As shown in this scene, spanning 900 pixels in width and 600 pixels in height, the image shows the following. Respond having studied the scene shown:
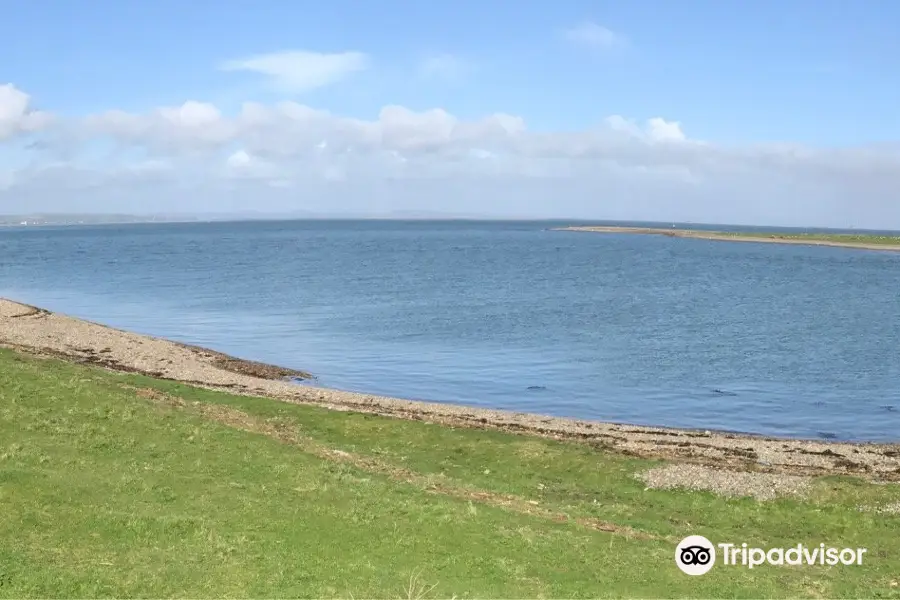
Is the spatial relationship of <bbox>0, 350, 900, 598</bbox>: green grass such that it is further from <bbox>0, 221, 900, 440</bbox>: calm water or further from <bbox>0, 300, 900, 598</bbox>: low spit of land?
<bbox>0, 221, 900, 440</bbox>: calm water

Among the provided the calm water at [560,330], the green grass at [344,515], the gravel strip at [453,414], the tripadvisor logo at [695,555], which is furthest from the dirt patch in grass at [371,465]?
the calm water at [560,330]

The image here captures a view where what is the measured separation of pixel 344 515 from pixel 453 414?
1923 centimetres

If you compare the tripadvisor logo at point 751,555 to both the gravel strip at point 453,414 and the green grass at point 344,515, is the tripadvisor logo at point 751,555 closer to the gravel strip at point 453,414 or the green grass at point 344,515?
the green grass at point 344,515

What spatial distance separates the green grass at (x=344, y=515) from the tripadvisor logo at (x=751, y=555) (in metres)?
0.38

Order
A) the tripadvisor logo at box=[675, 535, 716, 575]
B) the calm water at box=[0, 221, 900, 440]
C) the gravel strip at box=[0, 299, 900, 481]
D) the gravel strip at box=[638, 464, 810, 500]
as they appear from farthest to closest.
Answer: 1. the calm water at box=[0, 221, 900, 440]
2. the gravel strip at box=[0, 299, 900, 481]
3. the gravel strip at box=[638, 464, 810, 500]
4. the tripadvisor logo at box=[675, 535, 716, 575]

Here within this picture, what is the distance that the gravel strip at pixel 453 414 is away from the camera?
109 ft

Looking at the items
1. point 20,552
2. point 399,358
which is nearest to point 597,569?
point 20,552

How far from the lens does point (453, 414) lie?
40000 mm

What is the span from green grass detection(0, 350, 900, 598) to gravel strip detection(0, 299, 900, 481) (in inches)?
122

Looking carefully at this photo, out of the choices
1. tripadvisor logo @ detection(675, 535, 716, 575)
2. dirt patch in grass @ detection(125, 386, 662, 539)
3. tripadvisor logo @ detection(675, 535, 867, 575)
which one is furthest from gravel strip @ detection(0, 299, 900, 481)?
tripadvisor logo @ detection(675, 535, 716, 575)

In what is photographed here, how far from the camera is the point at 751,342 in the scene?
6819cm

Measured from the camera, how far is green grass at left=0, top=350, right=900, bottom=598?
56.2 feet

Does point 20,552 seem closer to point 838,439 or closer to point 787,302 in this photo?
point 838,439

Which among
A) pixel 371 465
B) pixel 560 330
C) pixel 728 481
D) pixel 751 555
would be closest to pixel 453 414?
pixel 371 465
